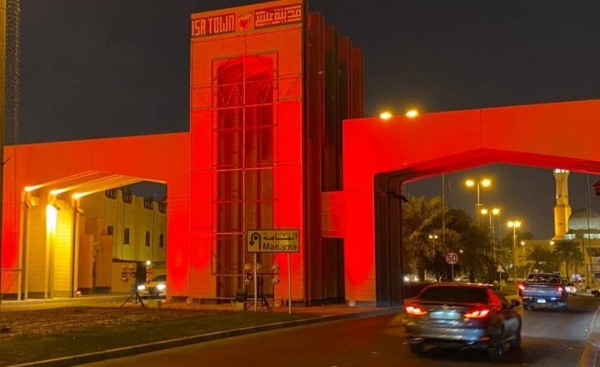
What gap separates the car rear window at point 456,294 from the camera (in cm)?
1461

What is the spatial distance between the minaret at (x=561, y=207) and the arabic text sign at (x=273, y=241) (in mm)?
119892

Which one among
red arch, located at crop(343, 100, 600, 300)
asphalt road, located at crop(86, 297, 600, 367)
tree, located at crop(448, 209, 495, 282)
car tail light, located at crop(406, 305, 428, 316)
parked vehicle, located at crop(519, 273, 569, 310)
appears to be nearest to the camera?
asphalt road, located at crop(86, 297, 600, 367)

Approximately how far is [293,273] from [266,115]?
25.8 feet

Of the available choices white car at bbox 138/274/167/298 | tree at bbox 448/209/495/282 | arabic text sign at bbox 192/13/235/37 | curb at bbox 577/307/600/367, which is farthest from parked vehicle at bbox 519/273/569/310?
white car at bbox 138/274/167/298

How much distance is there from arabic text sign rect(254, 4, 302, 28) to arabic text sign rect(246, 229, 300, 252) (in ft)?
35.4

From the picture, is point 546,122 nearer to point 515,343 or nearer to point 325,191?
point 325,191

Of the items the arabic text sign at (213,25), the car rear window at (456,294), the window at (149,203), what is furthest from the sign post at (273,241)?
the window at (149,203)

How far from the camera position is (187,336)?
1742 centimetres

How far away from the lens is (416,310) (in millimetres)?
14422

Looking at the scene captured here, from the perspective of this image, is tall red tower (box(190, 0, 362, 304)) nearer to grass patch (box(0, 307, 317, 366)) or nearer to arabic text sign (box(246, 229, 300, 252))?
arabic text sign (box(246, 229, 300, 252))

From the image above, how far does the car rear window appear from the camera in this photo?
14609 millimetres

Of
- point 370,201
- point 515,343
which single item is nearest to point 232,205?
point 370,201

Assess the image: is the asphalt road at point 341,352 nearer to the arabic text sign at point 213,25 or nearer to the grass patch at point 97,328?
A: the grass patch at point 97,328

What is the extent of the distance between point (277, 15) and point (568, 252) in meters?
82.5
